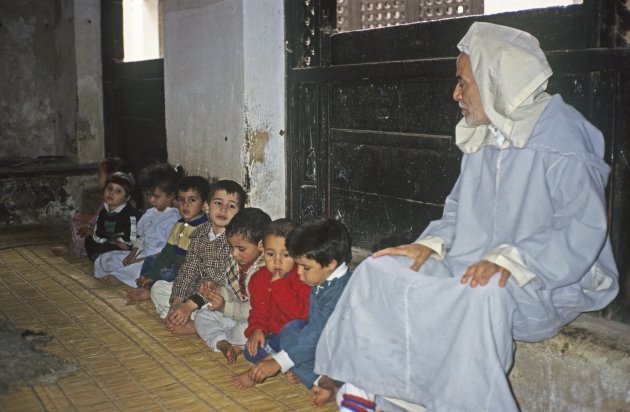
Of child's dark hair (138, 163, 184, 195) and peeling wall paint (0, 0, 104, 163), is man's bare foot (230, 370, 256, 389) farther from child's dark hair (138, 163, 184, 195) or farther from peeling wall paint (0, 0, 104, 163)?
peeling wall paint (0, 0, 104, 163)

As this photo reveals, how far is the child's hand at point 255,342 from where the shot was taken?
362 cm

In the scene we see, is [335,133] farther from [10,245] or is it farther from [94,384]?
[10,245]

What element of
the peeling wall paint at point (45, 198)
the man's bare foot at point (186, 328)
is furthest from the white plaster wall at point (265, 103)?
the peeling wall paint at point (45, 198)

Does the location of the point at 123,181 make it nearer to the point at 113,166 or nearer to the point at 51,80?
the point at 113,166

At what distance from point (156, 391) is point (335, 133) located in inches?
81.0

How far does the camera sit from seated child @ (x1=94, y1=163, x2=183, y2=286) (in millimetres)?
5465

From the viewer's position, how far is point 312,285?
347cm

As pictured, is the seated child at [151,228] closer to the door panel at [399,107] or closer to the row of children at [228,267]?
the row of children at [228,267]

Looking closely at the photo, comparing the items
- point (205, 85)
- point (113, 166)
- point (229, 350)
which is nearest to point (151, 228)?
point (205, 85)

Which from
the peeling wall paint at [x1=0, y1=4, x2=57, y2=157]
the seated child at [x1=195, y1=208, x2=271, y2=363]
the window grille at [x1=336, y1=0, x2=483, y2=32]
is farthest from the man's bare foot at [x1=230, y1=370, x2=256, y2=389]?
the peeling wall paint at [x1=0, y1=4, x2=57, y2=157]

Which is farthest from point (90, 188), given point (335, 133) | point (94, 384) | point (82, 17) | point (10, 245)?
point (94, 384)

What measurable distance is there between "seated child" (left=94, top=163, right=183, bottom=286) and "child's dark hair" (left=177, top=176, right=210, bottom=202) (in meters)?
0.42

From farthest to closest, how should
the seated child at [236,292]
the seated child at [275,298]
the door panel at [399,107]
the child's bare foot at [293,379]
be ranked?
the seated child at [236,292], the seated child at [275,298], the child's bare foot at [293,379], the door panel at [399,107]

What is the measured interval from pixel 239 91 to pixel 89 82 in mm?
3753
